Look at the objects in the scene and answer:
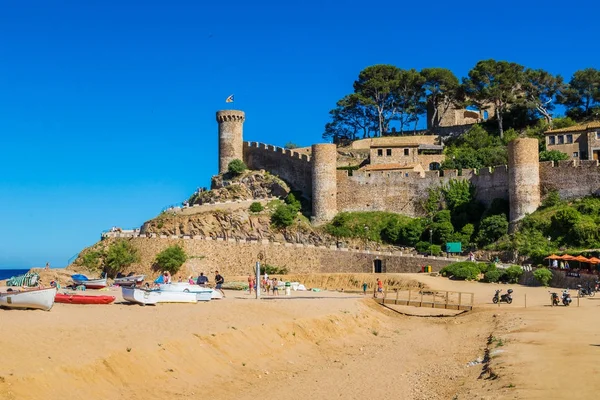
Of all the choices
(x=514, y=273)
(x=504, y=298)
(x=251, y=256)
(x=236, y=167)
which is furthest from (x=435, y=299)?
(x=236, y=167)

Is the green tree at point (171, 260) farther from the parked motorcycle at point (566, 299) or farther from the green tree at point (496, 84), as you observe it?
the green tree at point (496, 84)

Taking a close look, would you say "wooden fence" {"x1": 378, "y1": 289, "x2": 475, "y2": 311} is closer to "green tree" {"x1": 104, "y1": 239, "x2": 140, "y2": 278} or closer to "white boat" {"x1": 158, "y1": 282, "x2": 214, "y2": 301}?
"white boat" {"x1": 158, "y1": 282, "x2": 214, "y2": 301}

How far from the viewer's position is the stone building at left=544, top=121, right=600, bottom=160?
151ft

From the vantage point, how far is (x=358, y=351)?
19.8 m

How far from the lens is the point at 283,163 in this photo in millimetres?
54781

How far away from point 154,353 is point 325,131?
53972mm

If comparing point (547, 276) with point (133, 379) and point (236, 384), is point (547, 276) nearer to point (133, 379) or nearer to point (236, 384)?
point (236, 384)

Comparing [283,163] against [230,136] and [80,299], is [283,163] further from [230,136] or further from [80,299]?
[80,299]

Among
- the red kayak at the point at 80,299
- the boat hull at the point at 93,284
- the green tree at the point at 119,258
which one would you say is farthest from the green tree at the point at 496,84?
the red kayak at the point at 80,299

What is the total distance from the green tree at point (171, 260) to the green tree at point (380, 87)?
2585 centimetres

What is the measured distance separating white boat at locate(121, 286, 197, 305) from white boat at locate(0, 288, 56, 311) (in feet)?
12.2

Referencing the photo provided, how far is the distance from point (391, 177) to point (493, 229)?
9.38m

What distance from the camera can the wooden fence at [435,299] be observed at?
94.2 ft

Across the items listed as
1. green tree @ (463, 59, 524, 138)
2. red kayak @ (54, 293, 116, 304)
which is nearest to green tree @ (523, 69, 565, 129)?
green tree @ (463, 59, 524, 138)
